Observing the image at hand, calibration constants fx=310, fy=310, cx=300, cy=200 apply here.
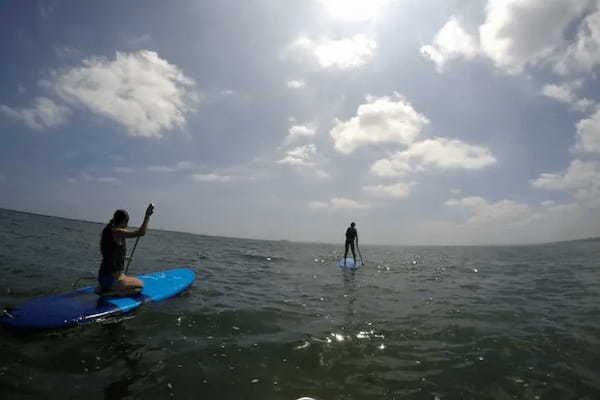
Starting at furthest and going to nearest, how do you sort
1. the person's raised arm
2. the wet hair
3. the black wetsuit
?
1. the black wetsuit
2. the wet hair
3. the person's raised arm

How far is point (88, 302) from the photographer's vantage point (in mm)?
7906

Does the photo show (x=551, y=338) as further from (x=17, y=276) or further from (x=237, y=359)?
(x=17, y=276)

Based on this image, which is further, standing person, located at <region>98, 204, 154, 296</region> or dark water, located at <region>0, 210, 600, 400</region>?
standing person, located at <region>98, 204, 154, 296</region>

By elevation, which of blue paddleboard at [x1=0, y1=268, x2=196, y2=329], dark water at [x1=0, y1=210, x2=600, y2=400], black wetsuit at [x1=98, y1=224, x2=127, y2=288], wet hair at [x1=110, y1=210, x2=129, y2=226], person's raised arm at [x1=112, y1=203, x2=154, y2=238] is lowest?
dark water at [x1=0, y1=210, x2=600, y2=400]

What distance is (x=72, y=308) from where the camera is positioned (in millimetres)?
7418

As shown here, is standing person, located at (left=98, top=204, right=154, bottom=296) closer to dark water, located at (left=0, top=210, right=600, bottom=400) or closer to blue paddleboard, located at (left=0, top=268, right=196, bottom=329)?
blue paddleboard, located at (left=0, top=268, right=196, bottom=329)

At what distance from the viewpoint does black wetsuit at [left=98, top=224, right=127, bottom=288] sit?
8.04 m

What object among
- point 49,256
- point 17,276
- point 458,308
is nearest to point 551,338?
point 458,308

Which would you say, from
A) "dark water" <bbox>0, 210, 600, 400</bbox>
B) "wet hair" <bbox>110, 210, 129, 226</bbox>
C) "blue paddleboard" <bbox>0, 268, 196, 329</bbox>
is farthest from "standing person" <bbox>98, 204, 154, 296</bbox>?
"dark water" <bbox>0, 210, 600, 400</bbox>

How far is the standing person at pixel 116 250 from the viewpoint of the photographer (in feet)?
25.8

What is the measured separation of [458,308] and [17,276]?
1560cm

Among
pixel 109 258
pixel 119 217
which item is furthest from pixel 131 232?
pixel 109 258

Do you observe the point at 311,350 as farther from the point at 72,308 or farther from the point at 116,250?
the point at 72,308

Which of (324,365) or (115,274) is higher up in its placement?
(115,274)
